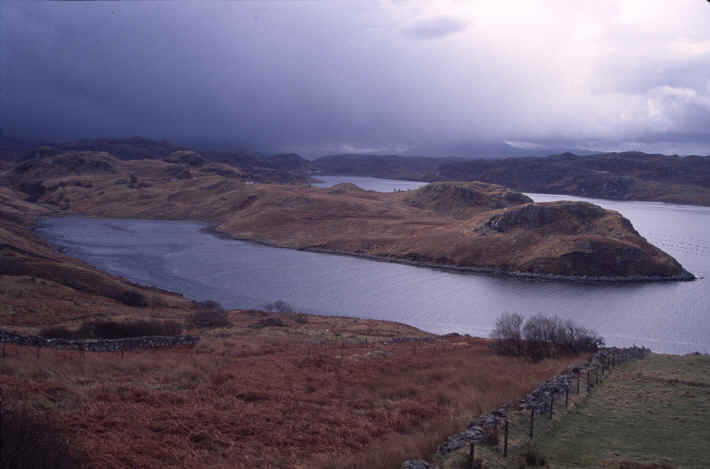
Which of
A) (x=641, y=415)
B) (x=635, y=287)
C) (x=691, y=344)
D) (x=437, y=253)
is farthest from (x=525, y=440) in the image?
(x=437, y=253)

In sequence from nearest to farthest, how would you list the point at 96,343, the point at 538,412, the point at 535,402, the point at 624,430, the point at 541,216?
the point at 624,430, the point at 538,412, the point at 535,402, the point at 96,343, the point at 541,216

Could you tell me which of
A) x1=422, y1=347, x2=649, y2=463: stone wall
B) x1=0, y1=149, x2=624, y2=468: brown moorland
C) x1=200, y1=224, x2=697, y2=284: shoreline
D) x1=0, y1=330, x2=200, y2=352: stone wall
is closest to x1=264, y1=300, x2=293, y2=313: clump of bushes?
x1=0, y1=149, x2=624, y2=468: brown moorland

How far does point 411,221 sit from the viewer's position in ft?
377

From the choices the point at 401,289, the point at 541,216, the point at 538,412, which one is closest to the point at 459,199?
the point at 541,216

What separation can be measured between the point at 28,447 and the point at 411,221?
109180mm

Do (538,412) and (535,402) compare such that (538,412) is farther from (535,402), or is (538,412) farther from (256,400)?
(256,400)

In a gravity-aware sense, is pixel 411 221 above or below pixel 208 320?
above

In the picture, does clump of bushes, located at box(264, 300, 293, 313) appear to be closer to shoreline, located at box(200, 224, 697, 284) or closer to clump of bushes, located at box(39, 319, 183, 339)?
clump of bushes, located at box(39, 319, 183, 339)

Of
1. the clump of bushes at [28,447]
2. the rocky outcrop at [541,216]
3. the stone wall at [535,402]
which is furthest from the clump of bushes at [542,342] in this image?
Result: the rocky outcrop at [541,216]

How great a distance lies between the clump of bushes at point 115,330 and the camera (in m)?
24.7

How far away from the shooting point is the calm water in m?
49.7

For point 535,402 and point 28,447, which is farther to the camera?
point 535,402

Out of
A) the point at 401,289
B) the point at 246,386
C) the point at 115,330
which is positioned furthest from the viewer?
the point at 401,289

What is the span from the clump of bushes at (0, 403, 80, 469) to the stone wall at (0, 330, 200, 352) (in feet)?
43.3
